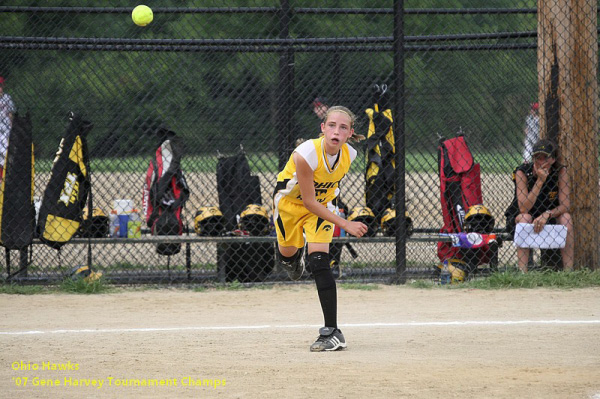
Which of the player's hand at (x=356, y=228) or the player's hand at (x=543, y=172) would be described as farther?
the player's hand at (x=543, y=172)

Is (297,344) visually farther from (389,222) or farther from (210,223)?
(389,222)

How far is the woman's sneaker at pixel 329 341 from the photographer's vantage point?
4.22 meters

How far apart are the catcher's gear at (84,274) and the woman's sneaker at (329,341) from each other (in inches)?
Result: 113

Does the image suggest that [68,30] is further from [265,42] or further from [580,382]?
[580,382]

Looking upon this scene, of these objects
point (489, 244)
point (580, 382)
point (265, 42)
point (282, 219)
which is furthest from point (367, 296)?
point (580, 382)

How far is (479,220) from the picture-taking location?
21.8 ft

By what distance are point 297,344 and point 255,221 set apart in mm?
2169

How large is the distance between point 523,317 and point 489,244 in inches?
61.0

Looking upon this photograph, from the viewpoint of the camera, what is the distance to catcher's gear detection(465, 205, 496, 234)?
6.64m

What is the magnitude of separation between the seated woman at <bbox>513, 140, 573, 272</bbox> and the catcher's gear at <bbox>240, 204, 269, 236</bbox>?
7.13ft

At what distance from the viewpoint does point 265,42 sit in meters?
6.35

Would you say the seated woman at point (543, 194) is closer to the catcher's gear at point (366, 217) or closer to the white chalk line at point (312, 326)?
the catcher's gear at point (366, 217)

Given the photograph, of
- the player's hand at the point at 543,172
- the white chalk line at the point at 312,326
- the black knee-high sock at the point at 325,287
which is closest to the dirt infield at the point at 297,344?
the white chalk line at the point at 312,326

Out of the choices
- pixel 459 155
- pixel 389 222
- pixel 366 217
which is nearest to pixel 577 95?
pixel 459 155
